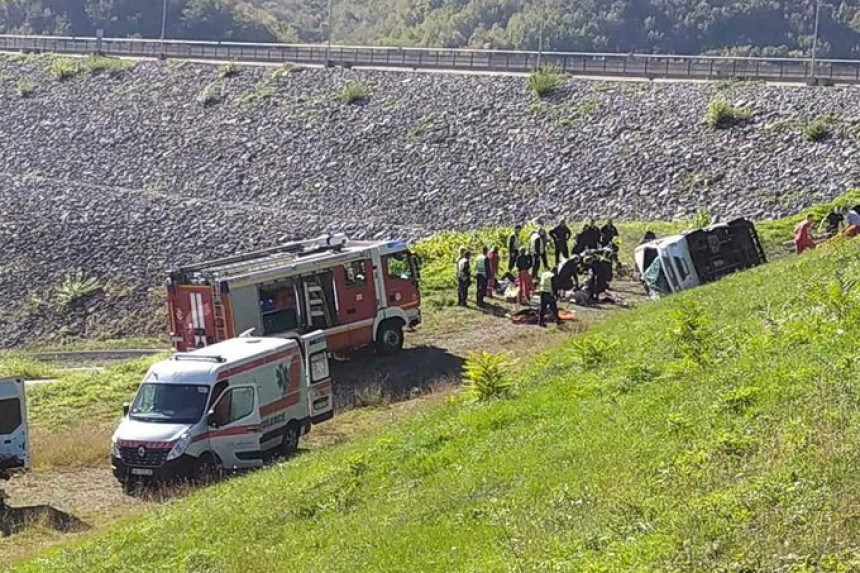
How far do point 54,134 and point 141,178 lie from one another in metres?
9.68

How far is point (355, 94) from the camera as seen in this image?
5712 centimetres

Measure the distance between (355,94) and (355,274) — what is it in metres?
30.5

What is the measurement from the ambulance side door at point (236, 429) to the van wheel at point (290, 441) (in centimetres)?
56

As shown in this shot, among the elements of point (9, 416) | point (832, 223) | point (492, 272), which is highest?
point (832, 223)

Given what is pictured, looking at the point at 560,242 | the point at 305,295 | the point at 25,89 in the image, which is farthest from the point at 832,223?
the point at 25,89

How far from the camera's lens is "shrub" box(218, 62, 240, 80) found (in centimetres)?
6425

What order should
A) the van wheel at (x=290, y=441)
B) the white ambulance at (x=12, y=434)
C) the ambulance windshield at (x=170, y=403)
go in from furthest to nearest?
1. the van wheel at (x=290, y=441)
2. the ambulance windshield at (x=170, y=403)
3. the white ambulance at (x=12, y=434)

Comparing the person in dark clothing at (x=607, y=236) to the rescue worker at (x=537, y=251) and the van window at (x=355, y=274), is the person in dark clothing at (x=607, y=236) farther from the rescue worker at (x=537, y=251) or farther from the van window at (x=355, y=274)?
the van window at (x=355, y=274)

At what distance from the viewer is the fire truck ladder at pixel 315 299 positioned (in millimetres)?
26672

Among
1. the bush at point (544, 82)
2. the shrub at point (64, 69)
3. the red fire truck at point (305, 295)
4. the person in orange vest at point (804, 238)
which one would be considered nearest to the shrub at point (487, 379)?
the red fire truck at point (305, 295)

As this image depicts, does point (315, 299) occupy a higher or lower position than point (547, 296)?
higher

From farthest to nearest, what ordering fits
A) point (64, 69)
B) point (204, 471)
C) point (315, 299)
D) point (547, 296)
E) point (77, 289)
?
point (64, 69) → point (77, 289) → point (547, 296) → point (315, 299) → point (204, 471)

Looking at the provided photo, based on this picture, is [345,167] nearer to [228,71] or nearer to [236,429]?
[228,71]

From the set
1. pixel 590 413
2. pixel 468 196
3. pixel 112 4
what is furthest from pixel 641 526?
A: pixel 112 4
